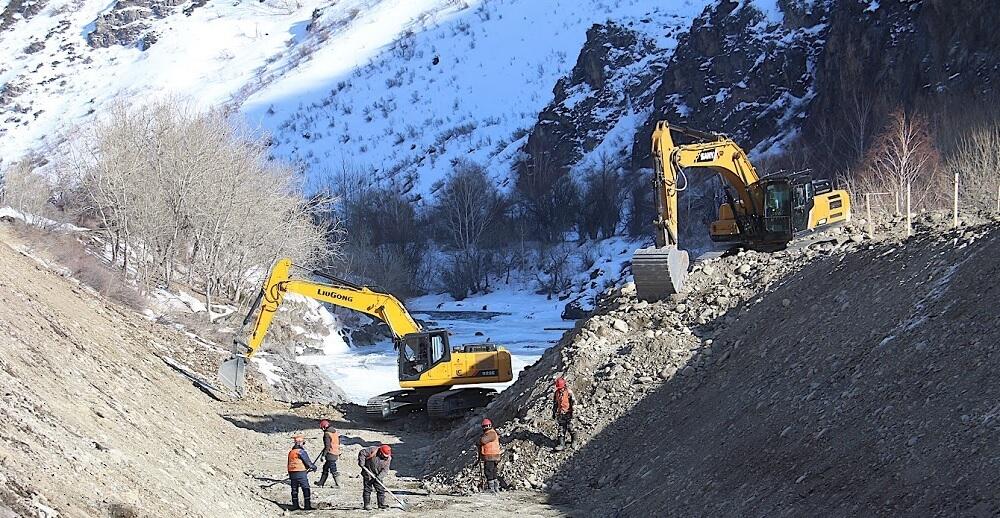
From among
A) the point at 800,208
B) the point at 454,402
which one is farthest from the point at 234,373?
the point at 800,208

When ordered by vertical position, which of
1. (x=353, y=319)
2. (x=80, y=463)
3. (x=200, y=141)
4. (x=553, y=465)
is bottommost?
(x=353, y=319)

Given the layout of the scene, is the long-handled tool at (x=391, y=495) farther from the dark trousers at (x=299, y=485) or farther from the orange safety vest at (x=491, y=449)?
the orange safety vest at (x=491, y=449)

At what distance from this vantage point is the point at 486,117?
96.1 meters

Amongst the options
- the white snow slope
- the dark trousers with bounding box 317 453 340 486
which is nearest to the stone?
the dark trousers with bounding box 317 453 340 486

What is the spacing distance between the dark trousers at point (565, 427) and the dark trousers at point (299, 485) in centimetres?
392

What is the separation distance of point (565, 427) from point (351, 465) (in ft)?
14.9

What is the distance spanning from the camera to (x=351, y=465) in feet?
61.2

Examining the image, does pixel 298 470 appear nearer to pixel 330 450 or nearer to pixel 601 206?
pixel 330 450

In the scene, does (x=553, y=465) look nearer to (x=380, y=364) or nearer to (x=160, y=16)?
(x=380, y=364)

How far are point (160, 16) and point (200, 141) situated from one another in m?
102

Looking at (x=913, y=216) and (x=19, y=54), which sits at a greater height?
(x=19, y=54)

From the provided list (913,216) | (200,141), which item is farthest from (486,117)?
(913,216)

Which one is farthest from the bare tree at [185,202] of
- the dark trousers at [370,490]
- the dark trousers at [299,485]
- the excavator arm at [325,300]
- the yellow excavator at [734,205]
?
the dark trousers at [299,485]

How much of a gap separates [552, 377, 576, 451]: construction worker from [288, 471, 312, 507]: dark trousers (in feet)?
12.8
